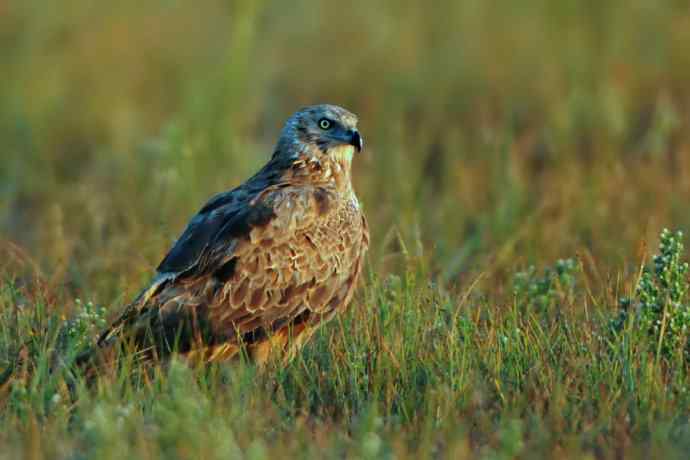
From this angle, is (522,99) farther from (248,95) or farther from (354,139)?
(354,139)

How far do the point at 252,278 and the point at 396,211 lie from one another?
2.91 m

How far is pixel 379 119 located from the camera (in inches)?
437

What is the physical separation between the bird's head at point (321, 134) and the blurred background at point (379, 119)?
0.98 metres

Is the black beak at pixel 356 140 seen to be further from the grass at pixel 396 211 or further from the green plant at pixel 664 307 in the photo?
the green plant at pixel 664 307

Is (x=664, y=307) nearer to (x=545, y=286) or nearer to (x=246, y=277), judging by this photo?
(x=545, y=286)

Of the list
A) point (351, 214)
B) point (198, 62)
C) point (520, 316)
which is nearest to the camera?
point (520, 316)

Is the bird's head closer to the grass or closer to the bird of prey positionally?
the bird of prey

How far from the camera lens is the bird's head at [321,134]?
6.71m

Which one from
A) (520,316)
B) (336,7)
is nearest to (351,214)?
(520,316)

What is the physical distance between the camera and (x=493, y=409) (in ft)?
16.4

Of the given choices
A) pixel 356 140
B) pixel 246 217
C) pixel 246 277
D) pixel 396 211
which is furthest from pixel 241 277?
pixel 396 211

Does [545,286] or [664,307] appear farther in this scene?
[545,286]

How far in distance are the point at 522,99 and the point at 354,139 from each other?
472 cm

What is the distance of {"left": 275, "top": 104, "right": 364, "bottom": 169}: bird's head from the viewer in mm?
6711
